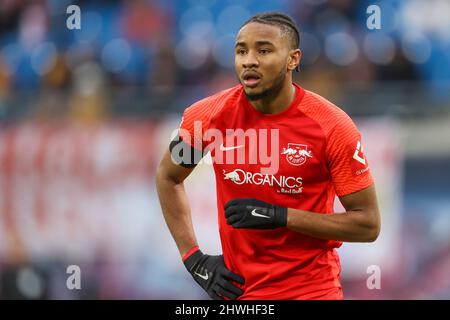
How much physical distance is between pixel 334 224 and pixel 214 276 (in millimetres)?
818

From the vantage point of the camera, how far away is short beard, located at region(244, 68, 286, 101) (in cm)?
518

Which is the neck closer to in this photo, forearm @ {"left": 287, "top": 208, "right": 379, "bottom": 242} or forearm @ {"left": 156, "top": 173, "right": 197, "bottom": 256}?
forearm @ {"left": 287, "top": 208, "right": 379, "bottom": 242}

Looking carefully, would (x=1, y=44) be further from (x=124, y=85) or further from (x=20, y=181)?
(x=20, y=181)

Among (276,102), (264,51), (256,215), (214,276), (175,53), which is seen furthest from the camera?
(175,53)

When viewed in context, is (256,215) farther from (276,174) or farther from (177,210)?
(177,210)

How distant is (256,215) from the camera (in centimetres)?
504

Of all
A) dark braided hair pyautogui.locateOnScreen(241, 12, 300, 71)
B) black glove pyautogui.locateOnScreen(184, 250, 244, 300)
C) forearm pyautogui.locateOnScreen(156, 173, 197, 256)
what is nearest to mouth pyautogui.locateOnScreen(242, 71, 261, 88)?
dark braided hair pyautogui.locateOnScreen(241, 12, 300, 71)

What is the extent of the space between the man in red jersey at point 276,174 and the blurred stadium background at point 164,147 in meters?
3.27

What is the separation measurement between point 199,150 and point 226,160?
0.68ft

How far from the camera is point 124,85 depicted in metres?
10.9

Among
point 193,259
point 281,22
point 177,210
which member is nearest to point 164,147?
point 177,210

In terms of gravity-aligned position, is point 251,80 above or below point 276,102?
above

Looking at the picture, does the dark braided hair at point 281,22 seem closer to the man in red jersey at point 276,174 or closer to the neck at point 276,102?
the man in red jersey at point 276,174

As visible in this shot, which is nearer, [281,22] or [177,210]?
[281,22]
